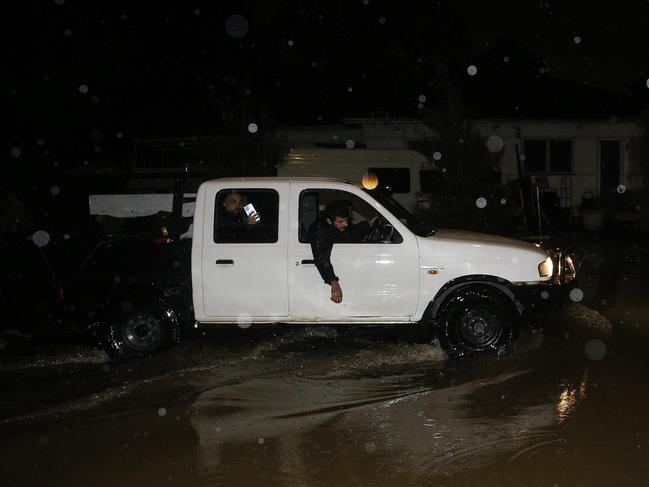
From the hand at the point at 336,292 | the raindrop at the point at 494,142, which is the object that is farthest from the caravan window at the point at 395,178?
the hand at the point at 336,292

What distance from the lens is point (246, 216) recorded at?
7.57 meters

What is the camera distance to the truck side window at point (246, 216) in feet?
24.7

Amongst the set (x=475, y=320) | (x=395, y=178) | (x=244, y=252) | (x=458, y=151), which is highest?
(x=458, y=151)

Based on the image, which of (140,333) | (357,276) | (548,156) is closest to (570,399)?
(357,276)

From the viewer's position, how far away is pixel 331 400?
6484 mm

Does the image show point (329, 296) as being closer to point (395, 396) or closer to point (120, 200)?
point (395, 396)

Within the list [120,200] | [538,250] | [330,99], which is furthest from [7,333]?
[330,99]

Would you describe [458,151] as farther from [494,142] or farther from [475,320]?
[494,142]

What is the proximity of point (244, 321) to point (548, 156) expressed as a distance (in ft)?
73.0

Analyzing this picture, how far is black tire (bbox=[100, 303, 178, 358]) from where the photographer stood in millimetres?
7906

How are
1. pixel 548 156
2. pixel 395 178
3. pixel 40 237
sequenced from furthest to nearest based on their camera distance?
pixel 548 156 → pixel 395 178 → pixel 40 237

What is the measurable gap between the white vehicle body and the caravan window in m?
13.1

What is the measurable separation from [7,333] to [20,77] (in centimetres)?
1197

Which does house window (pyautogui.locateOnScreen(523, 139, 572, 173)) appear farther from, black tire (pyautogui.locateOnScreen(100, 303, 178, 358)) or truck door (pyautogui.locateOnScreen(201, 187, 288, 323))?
black tire (pyautogui.locateOnScreen(100, 303, 178, 358))
